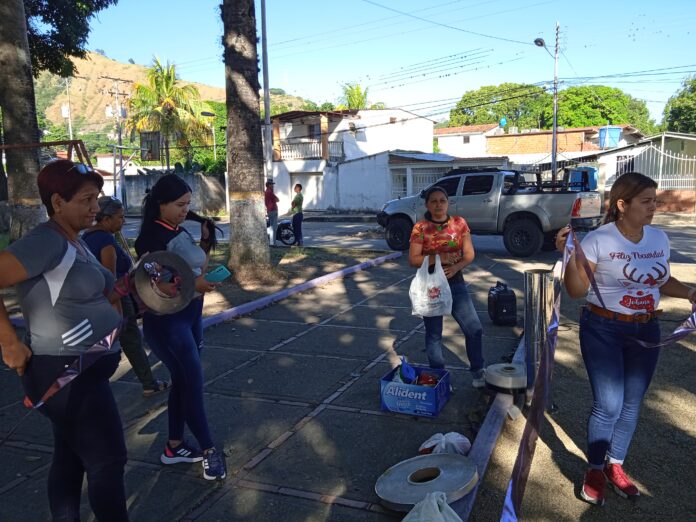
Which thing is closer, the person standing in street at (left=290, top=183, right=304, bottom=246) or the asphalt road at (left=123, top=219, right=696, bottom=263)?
the asphalt road at (left=123, top=219, right=696, bottom=263)

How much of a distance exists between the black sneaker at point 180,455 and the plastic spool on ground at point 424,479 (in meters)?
1.21

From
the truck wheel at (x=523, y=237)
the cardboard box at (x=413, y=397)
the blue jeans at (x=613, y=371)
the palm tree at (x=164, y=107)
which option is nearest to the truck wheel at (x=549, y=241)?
the truck wheel at (x=523, y=237)

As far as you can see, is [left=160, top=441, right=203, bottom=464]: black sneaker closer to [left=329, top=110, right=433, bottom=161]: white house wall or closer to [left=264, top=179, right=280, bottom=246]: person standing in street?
[left=264, top=179, right=280, bottom=246]: person standing in street

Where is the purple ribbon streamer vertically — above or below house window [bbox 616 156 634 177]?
below

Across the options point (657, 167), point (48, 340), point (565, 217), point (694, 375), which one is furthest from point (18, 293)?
point (657, 167)

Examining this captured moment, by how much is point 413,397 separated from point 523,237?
31.5 feet

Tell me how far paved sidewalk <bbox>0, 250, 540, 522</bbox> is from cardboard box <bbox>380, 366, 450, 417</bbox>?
0.23ft

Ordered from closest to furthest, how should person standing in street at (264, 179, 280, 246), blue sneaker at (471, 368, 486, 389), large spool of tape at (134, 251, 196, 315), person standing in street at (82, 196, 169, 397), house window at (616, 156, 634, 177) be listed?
large spool of tape at (134, 251, 196, 315) < person standing in street at (82, 196, 169, 397) < blue sneaker at (471, 368, 486, 389) < person standing in street at (264, 179, 280, 246) < house window at (616, 156, 634, 177)

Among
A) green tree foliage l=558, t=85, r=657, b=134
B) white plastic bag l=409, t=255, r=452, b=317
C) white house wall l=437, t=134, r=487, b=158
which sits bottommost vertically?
white plastic bag l=409, t=255, r=452, b=317

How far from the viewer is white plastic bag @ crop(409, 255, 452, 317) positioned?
4.50 m

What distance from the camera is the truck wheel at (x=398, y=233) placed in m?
14.5

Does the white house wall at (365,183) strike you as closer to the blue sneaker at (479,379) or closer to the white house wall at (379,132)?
the white house wall at (379,132)

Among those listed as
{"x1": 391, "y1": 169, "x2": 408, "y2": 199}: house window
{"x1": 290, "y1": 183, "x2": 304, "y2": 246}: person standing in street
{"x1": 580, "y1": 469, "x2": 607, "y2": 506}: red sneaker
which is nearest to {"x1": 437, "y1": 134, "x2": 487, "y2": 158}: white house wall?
{"x1": 391, "y1": 169, "x2": 408, "y2": 199}: house window

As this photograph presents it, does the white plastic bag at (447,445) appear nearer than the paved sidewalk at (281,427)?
No
